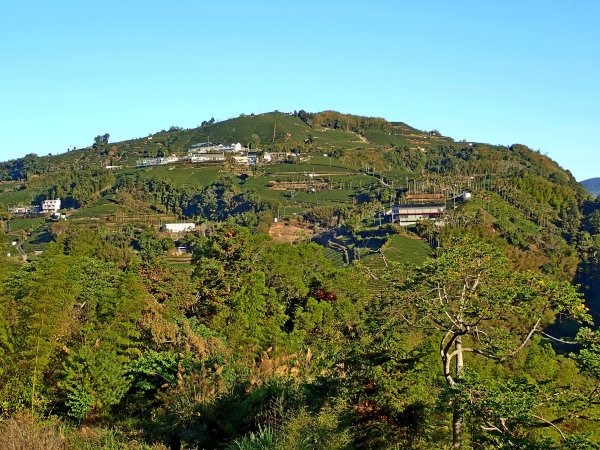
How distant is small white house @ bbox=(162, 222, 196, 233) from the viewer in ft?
270

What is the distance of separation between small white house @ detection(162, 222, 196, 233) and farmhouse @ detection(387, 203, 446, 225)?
28431 millimetres

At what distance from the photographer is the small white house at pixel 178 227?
270ft

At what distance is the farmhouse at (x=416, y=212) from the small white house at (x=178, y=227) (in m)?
28.4

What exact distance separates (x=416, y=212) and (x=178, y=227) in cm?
3451

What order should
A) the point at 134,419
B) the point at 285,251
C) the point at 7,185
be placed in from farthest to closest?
1. the point at 7,185
2. the point at 285,251
3. the point at 134,419

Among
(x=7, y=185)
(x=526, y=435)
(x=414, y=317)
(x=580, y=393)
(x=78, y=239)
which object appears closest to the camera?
(x=580, y=393)

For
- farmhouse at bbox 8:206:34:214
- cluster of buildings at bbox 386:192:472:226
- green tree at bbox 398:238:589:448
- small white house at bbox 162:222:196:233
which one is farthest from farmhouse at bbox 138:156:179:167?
green tree at bbox 398:238:589:448

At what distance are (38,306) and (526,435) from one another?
11.7 meters

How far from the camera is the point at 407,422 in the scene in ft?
33.6

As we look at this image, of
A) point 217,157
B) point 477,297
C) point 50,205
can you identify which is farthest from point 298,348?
point 217,157

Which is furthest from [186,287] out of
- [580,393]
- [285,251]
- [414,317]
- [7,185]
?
[7,185]

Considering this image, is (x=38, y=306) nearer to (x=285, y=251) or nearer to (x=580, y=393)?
(x=580, y=393)

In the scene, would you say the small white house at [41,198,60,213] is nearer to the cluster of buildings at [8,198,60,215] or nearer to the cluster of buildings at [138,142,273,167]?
the cluster of buildings at [8,198,60,215]

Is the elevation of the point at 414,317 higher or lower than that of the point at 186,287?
higher
